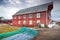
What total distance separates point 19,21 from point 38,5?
646 mm

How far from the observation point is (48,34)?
264 cm

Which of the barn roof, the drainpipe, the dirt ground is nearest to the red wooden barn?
the barn roof

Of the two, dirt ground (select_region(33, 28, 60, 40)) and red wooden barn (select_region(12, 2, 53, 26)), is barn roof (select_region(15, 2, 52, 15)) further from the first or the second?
dirt ground (select_region(33, 28, 60, 40))

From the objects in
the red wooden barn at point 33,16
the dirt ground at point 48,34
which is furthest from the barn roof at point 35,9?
the dirt ground at point 48,34

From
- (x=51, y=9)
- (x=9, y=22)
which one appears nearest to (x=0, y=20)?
(x=9, y=22)

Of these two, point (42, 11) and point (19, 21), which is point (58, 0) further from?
point (19, 21)

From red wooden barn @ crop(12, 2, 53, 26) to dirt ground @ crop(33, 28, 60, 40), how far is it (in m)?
0.21

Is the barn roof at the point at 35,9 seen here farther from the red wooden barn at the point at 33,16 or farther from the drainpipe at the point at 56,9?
the drainpipe at the point at 56,9

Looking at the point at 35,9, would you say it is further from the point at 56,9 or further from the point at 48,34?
the point at 48,34

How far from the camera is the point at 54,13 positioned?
2.87 metres

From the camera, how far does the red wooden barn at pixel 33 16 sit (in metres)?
2.79

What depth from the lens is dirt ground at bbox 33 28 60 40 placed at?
2.49m

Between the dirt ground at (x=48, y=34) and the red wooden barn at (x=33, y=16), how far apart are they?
8.2 inches

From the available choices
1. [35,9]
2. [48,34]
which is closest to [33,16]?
[35,9]
